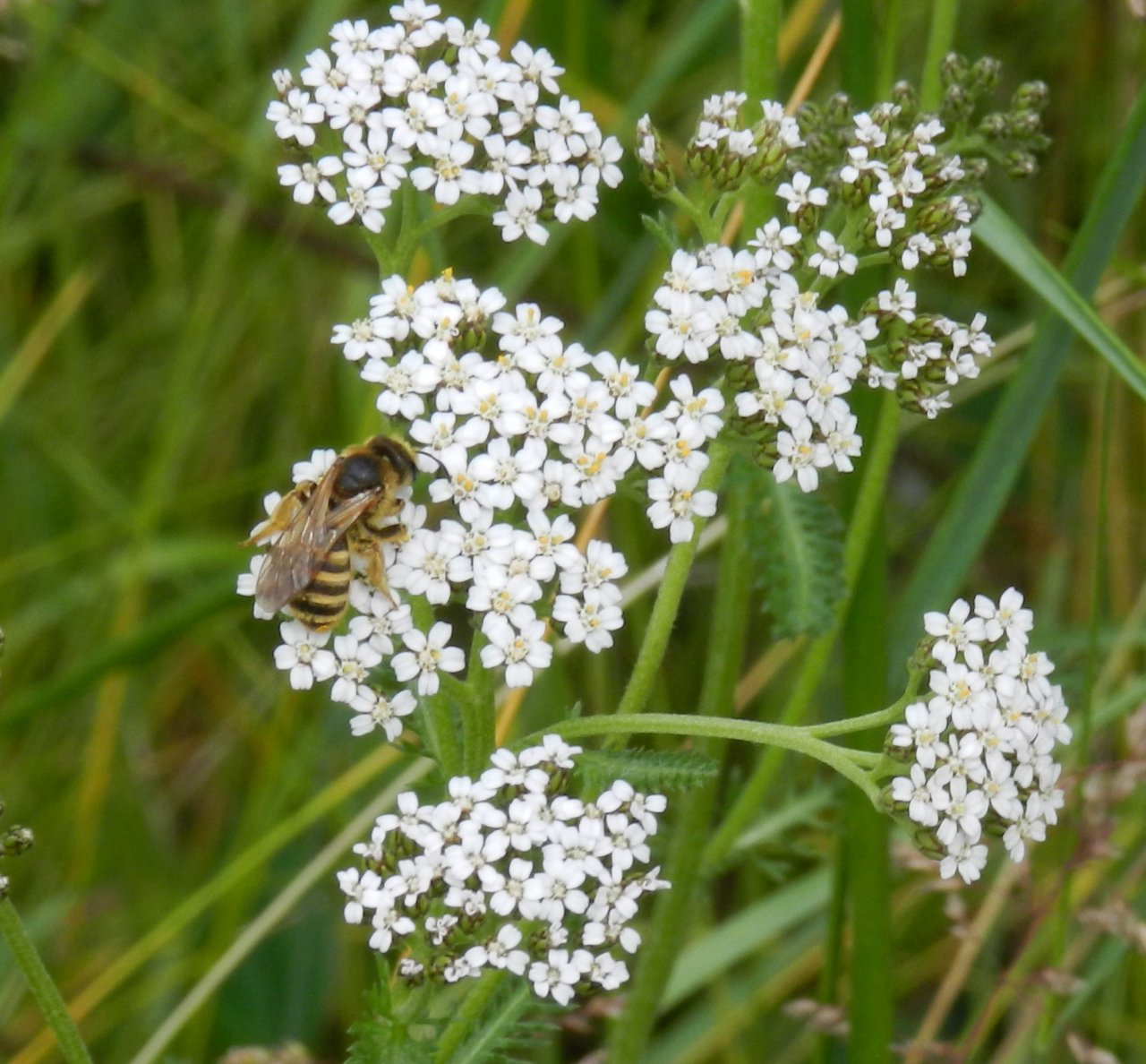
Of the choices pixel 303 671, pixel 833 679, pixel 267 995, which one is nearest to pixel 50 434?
pixel 267 995

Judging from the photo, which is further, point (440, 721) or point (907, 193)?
point (907, 193)

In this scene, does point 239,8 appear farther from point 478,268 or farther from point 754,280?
point 754,280

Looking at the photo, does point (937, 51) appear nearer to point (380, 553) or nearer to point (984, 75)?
point (984, 75)

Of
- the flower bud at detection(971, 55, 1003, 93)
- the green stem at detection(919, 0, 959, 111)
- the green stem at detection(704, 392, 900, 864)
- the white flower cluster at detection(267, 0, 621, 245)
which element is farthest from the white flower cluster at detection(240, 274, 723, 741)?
the green stem at detection(919, 0, 959, 111)

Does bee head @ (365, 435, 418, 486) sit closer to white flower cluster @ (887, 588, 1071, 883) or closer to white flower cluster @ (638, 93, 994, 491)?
white flower cluster @ (638, 93, 994, 491)

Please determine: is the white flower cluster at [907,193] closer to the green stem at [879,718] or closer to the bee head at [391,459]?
the green stem at [879,718]

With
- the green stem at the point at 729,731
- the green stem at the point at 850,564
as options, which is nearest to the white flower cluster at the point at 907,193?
the green stem at the point at 850,564

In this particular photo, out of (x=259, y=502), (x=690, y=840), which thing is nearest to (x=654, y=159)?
(x=690, y=840)
